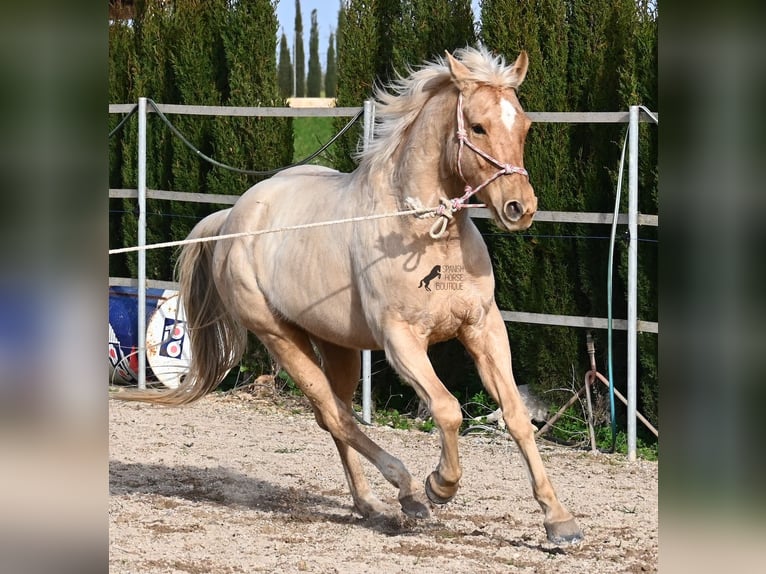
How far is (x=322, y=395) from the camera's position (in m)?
5.22

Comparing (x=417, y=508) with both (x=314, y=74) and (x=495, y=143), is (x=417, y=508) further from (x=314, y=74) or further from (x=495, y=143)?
(x=314, y=74)

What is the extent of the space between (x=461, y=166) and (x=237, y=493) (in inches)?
96.9

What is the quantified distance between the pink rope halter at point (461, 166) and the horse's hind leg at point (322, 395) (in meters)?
1.26

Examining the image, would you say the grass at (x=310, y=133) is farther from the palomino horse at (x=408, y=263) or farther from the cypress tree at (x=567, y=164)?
the palomino horse at (x=408, y=263)

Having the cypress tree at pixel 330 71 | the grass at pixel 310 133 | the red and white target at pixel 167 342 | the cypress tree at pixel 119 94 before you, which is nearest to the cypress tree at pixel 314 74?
the cypress tree at pixel 330 71

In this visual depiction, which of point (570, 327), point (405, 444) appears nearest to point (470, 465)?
point (405, 444)

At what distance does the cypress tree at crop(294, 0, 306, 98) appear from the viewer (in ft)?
152

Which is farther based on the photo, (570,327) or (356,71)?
A: (356,71)

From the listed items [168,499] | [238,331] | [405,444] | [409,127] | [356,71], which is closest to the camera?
[409,127]

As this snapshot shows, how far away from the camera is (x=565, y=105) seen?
717 cm
